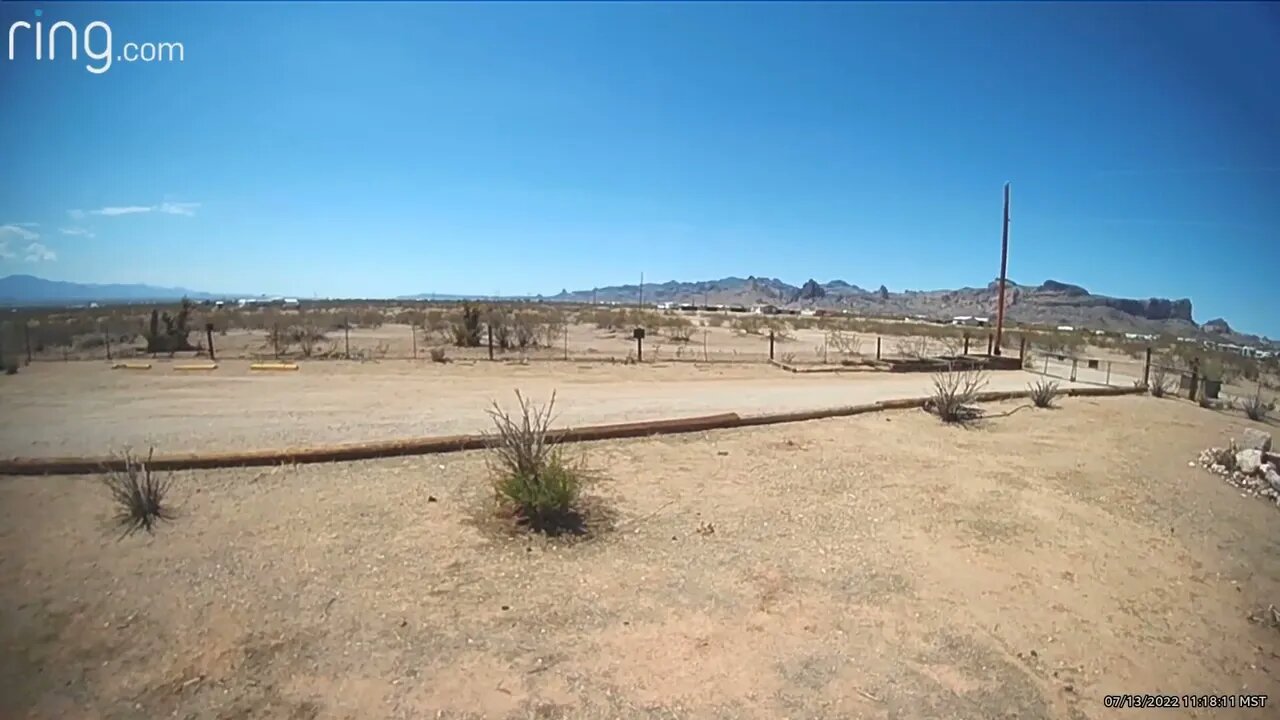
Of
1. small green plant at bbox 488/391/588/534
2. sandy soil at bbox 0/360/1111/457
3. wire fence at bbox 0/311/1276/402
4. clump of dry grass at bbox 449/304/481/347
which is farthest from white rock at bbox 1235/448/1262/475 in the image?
clump of dry grass at bbox 449/304/481/347

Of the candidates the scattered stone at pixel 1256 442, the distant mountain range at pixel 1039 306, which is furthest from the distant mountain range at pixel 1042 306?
the scattered stone at pixel 1256 442

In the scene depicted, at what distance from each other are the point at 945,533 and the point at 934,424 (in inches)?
192

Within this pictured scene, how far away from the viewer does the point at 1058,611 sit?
525 centimetres

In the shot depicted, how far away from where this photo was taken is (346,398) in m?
12.2

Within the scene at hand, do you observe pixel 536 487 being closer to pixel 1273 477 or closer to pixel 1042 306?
pixel 1273 477

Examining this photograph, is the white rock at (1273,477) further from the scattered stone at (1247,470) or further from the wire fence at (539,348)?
the wire fence at (539,348)

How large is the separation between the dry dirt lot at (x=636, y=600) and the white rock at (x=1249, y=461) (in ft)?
5.66

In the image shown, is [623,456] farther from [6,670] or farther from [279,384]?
[279,384]

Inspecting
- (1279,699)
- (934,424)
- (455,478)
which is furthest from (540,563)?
(934,424)

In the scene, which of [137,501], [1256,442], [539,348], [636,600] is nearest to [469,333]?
[539,348]

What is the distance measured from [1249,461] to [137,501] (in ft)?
43.3

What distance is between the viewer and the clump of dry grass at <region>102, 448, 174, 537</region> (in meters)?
5.65

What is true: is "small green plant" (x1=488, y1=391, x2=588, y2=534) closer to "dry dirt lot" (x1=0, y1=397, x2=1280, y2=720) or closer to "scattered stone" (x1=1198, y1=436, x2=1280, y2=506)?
"dry dirt lot" (x1=0, y1=397, x2=1280, y2=720)

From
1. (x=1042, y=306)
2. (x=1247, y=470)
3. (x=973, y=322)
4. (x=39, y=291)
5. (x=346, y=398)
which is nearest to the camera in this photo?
(x=39, y=291)
